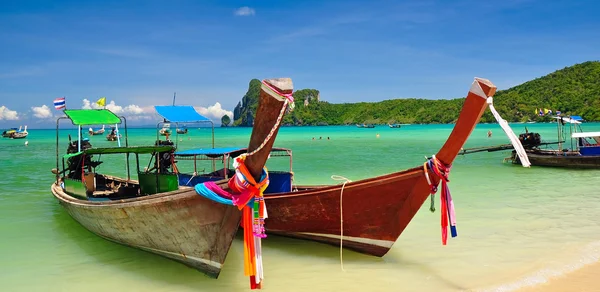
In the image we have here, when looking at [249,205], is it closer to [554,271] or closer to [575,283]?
[575,283]

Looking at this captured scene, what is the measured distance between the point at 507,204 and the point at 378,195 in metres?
7.28

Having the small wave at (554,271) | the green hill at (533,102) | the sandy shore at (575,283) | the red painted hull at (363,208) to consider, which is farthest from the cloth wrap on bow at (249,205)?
the green hill at (533,102)

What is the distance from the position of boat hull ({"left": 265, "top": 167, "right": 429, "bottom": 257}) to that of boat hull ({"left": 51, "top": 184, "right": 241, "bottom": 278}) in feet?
6.03

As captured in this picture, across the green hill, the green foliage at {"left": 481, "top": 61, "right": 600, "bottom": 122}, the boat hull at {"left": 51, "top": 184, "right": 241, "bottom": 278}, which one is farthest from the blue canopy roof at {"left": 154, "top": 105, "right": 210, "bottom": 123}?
the green foliage at {"left": 481, "top": 61, "right": 600, "bottom": 122}

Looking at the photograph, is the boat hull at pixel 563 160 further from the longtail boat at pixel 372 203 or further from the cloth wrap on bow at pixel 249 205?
the cloth wrap on bow at pixel 249 205

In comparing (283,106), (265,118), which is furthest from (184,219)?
(283,106)

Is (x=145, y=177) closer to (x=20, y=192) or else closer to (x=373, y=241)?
(x=373, y=241)

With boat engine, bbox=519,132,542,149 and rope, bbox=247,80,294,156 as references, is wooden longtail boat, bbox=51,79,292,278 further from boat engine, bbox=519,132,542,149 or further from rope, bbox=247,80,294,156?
boat engine, bbox=519,132,542,149

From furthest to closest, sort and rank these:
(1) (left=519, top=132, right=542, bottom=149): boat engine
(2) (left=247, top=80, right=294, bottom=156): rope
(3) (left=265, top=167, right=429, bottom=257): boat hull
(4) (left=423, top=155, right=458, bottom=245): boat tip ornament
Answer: (1) (left=519, top=132, right=542, bottom=149): boat engine, (3) (left=265, top=167, right=429, bottom=257): boat hull, (4) (left=423, top=155, right=458, bottom=245): boat tip ornament, (2) (left=247, top=80, right=294, bottom=156): rope

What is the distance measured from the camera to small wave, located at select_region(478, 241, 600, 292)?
589 cm

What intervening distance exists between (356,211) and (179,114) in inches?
302

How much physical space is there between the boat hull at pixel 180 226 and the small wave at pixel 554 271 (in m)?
3.61

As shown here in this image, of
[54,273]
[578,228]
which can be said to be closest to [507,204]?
[578,228]

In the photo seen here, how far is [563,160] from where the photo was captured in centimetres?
1986
